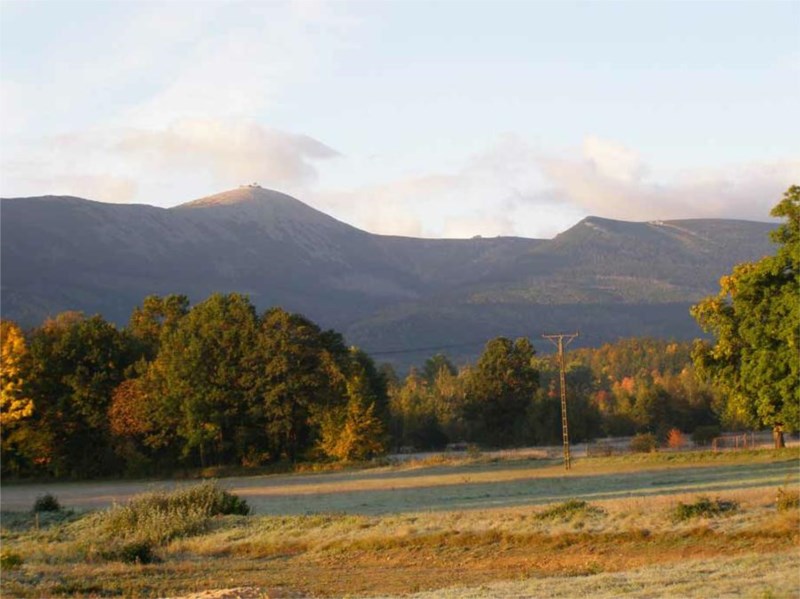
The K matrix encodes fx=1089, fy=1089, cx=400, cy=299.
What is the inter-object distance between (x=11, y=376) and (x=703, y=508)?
50.4m

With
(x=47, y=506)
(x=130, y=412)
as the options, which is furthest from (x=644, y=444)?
(x=47, y=506)

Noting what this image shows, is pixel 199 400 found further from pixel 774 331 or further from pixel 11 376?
pixel 774 331

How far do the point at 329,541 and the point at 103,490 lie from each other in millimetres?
42541

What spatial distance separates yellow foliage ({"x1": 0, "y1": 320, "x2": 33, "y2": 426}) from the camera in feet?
212

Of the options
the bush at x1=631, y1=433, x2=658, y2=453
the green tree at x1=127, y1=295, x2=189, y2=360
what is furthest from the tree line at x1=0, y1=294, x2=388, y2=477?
the bush at x1=631, y1=433, x2=658, y2=453

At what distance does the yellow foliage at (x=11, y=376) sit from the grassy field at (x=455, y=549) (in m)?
17.4

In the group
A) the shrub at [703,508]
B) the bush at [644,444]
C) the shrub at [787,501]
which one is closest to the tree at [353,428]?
the bush at [644,444]

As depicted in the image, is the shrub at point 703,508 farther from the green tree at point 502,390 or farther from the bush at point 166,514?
the green tree at point 502,390

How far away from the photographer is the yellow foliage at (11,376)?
212 feet

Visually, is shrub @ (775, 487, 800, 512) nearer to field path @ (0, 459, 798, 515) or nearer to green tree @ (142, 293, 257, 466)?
field path @ (0, 459, 798, 515)

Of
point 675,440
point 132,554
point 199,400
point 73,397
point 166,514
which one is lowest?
point 675,440

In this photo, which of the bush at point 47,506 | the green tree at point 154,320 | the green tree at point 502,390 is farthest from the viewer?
the green tree at point 502,390

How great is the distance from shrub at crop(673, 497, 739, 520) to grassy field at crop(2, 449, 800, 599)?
0.08 m

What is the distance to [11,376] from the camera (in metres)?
68.6
